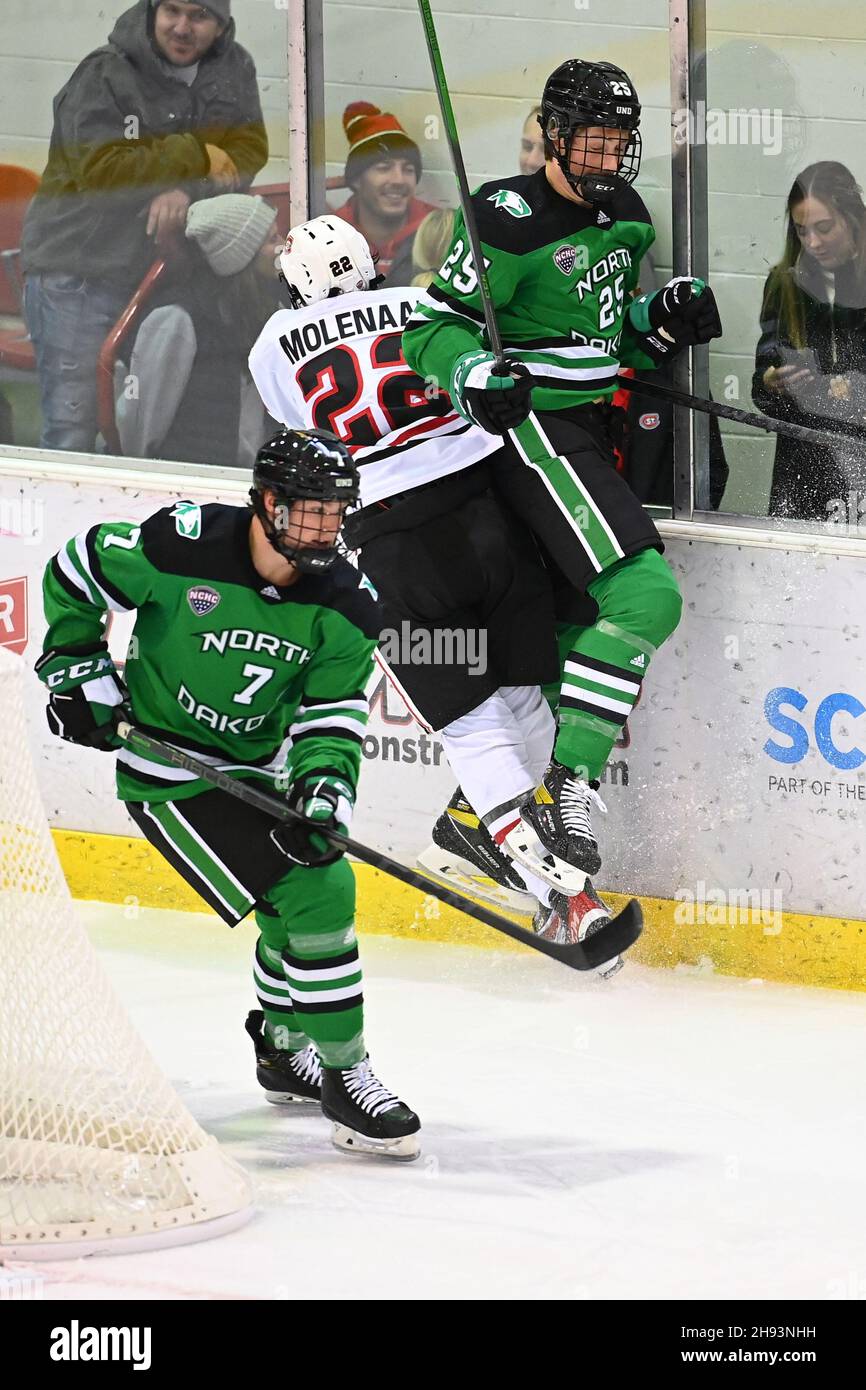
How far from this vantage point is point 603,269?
4.25 m

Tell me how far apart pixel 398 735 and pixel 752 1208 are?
1833mm

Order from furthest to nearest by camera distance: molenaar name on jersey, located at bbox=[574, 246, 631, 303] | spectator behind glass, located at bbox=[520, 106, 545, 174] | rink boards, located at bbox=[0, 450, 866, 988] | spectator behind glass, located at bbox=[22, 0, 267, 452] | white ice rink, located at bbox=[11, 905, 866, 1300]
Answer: spectator behind glass, located at bbox=[22, 0, 267, 452]
spectator behind glass, located at bbox=[520, 106, 545, 174]
rink boards, located at bbox=[0, 450, 866, 988]
molenaar name on jersey, located at bbox=[574, 246, 631, 303]
white ice rink, located at bbox=[11, 905, 866, 1300]

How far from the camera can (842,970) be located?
4379 mm

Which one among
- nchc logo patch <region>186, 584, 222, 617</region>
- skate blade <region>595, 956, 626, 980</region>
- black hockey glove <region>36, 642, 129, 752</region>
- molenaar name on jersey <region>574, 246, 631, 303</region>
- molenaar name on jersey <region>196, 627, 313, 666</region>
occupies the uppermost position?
molenaar name on jersey <region>574, 246, 631, 303</region>

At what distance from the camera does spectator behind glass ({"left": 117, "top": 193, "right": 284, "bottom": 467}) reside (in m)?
5.06

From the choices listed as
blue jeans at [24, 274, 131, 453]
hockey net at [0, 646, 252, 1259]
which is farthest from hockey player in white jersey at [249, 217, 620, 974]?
hockey net at [0, 646, 252, 1259]

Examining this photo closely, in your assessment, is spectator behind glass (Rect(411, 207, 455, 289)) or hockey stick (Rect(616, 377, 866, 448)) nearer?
hockey stick (Rect(616, 377, 866, 448))

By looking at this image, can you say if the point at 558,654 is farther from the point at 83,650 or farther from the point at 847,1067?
the point at 83,650

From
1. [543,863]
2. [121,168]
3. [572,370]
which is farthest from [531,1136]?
[121,168]

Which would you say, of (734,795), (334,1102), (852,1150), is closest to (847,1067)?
(852,1150)

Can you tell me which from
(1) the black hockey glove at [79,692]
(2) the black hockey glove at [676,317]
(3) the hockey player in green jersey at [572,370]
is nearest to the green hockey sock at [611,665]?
(3) the hockey player in green jersey at [572,370]

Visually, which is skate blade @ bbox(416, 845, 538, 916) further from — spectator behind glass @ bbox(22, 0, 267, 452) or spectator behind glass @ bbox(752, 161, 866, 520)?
spectator behind glass @ bbox(22, 0, 267, 452)

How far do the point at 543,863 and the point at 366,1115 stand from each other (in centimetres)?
88

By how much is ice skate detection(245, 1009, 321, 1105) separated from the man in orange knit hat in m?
1.90
